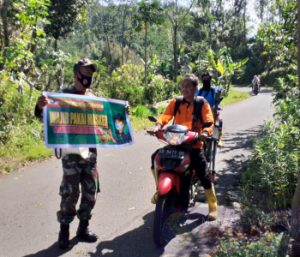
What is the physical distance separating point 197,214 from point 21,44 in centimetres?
519

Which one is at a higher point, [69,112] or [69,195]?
A: [69,112]

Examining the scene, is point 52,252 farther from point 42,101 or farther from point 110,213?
point 42,101

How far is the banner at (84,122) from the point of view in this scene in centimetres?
442

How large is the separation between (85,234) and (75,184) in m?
0.72

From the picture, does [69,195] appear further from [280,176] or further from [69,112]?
[280,176]

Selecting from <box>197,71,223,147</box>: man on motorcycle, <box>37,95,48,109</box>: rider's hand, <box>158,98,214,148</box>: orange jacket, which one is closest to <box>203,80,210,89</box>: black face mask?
<box>197,71,223,147</box>: man on motorcycle

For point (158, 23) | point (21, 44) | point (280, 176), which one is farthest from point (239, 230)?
point (158, 23)

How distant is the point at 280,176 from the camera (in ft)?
18.8

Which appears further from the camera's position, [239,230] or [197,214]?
[197,214]

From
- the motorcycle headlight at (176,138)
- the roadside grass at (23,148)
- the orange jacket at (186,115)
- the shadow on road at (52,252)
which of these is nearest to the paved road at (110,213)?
the shadow on road at (52,252)

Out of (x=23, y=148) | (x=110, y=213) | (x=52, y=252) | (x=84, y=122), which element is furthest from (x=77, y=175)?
(x=23, y=148)

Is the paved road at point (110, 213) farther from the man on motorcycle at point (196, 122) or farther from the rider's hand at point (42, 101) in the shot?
the rider's hand at point (42, 101)

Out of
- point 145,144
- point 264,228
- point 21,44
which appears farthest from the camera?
point 145,144

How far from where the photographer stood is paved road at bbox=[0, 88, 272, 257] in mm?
4746
